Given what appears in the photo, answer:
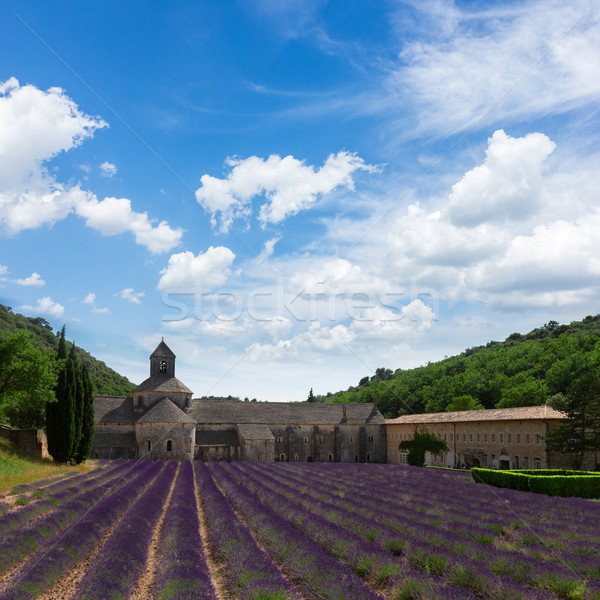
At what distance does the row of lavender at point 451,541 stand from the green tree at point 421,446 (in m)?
29.3

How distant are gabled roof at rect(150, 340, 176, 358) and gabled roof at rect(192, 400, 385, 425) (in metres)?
5.49

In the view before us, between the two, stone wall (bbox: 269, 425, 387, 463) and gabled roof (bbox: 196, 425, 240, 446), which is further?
stone wall (bbox: 269, 425, 387, 463)

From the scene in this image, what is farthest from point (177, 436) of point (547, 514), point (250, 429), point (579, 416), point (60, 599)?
point (60, 599)

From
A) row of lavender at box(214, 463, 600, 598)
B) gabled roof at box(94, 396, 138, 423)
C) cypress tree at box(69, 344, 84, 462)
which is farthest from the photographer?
gabled roof at box(94, 396, 138, 423)

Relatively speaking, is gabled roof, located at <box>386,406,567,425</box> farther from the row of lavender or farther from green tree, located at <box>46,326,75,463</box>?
green tree, located at <box>46,326,75,463</box>

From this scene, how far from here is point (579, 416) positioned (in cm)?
3369

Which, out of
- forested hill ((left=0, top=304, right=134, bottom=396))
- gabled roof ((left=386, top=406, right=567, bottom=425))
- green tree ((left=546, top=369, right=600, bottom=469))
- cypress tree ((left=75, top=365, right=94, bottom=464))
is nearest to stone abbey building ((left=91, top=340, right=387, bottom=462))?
gabled roof ((left=386, top=406, right=567, bottom=425))

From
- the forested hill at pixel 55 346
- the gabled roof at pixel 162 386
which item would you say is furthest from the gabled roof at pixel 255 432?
the forested hill at pixel 55 346

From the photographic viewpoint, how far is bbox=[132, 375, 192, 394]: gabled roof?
51537 millimetres

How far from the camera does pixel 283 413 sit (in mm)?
57562

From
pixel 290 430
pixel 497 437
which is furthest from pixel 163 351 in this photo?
pixel 497 437

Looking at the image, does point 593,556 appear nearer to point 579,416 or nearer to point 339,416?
point 579,416

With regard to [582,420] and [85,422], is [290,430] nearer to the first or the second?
[85,422]

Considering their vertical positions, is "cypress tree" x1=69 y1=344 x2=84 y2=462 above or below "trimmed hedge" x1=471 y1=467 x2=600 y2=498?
above
